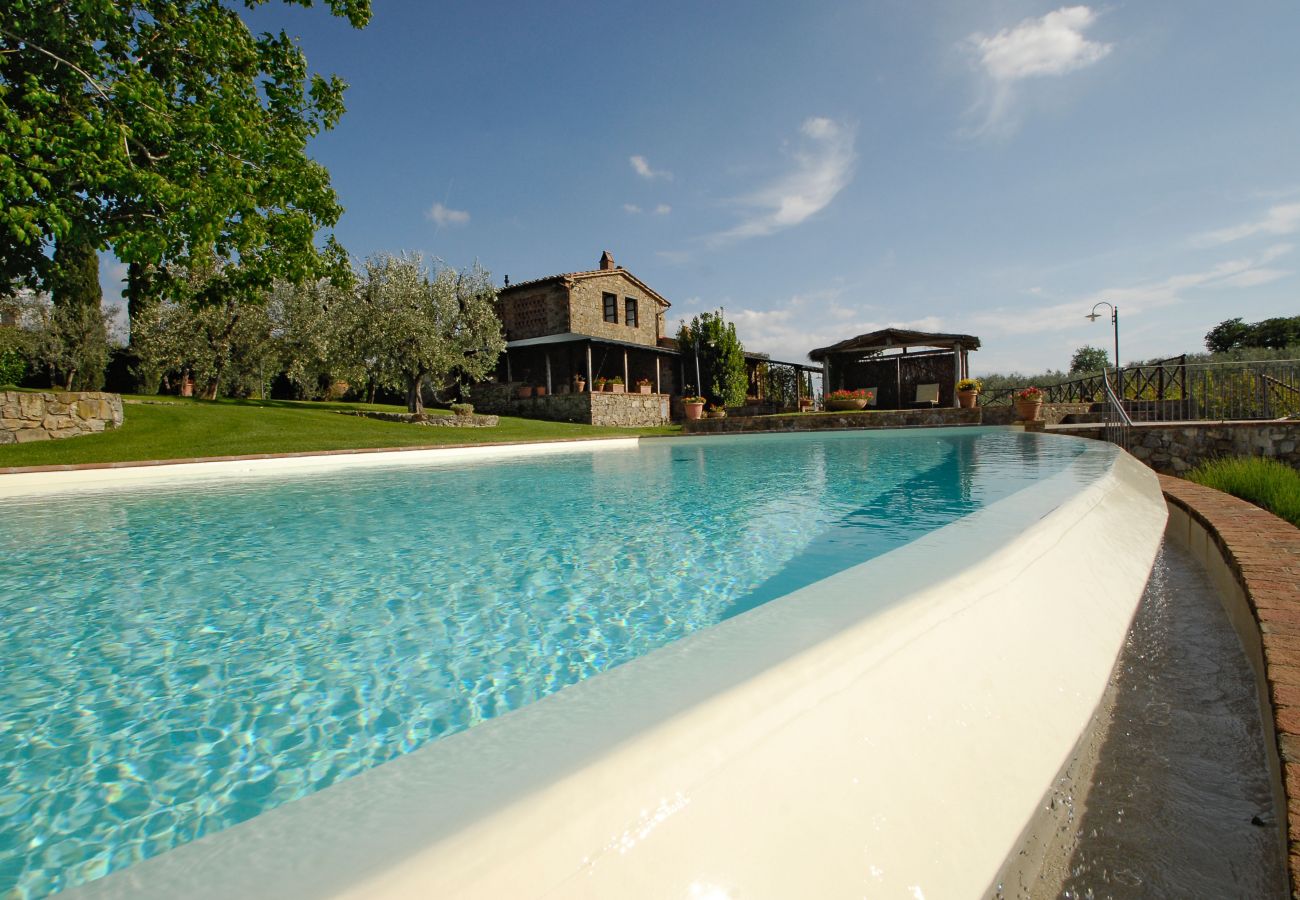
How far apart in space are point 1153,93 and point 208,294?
21.2 metres

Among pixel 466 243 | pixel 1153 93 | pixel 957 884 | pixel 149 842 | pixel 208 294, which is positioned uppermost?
pixel 466 243

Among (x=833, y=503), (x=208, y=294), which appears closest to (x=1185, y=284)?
(x=833, y=503)

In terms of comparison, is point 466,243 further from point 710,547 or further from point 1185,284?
point 1185,284

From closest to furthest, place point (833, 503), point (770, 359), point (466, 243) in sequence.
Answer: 1. point (833, 503)
2. point (466, 243)
3. point (770, 359)

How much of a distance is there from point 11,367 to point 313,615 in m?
25.5

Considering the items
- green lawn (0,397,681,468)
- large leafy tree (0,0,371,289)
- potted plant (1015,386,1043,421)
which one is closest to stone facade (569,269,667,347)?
green lawn (0,397,681,468)

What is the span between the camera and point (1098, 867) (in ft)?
4.83

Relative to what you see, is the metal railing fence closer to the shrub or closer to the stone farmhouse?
the stone farmhouse

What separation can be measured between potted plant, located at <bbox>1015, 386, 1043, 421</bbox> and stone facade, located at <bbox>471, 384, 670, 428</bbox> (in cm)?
1425

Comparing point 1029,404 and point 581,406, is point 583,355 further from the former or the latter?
point 1029,404

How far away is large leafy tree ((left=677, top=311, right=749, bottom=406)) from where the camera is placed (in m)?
27.2

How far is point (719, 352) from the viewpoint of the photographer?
27.4 metres

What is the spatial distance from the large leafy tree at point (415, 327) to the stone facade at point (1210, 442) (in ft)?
67.1

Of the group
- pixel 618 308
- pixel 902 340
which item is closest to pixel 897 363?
pixel 902 340
